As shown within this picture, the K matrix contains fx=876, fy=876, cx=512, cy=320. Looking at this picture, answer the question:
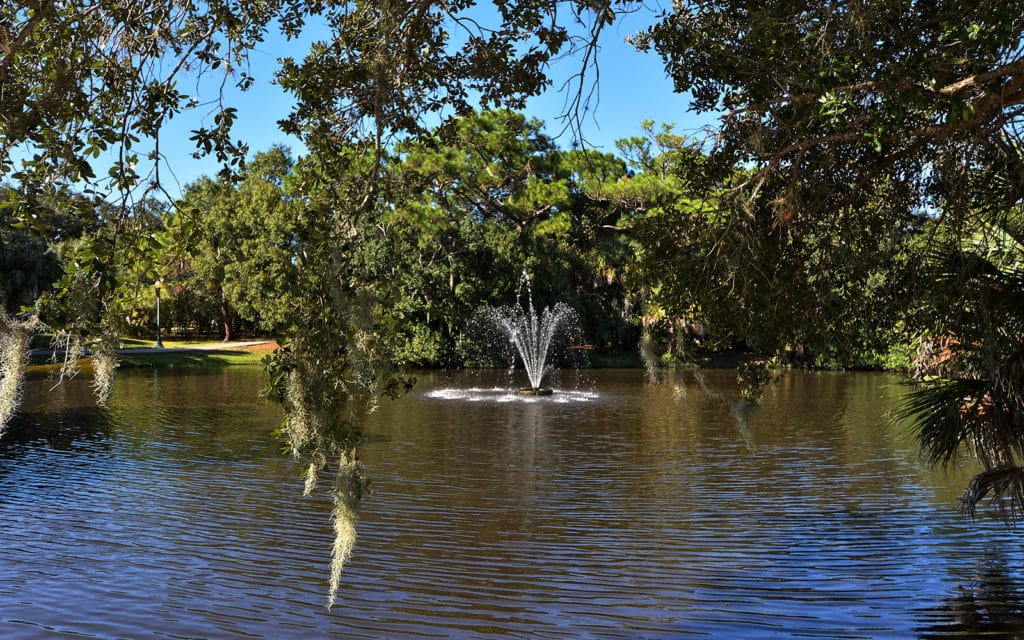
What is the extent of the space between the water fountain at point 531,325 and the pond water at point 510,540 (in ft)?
57.7

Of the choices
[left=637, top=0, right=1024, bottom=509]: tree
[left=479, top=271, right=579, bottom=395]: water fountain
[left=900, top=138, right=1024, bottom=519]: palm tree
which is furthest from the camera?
[left=479, top=271, right=579, bottom=395]: water fountain

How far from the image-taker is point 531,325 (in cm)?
3716

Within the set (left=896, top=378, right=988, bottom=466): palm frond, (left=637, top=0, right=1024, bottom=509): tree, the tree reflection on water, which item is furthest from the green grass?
(left=896, top=378, right=988, bottom=466): palm frond

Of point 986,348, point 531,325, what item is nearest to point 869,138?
point 986,348

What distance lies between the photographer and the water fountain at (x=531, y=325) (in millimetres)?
35188

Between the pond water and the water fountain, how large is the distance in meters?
17.6

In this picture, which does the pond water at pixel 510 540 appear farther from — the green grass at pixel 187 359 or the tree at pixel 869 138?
the green grass at pixel 187 359

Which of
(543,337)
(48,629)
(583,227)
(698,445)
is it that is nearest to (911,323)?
(48,629)

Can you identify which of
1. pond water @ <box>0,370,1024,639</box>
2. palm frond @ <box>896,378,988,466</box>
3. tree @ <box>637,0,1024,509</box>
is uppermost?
tree @ <box>637,0,1024,509</box>

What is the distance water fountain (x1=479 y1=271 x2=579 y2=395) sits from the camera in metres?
35.2

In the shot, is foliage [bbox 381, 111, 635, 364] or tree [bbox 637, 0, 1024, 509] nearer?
tree [bbox 637, 0, 1024, 509]

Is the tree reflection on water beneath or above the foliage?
beneath

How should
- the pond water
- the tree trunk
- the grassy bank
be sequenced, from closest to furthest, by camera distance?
the pond water < the grassy bank < the tree trunk

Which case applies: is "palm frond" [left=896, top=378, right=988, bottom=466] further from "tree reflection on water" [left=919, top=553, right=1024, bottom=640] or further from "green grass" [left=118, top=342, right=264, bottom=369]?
"green grass" [left=118, top=342, right=264, bottom=369]
